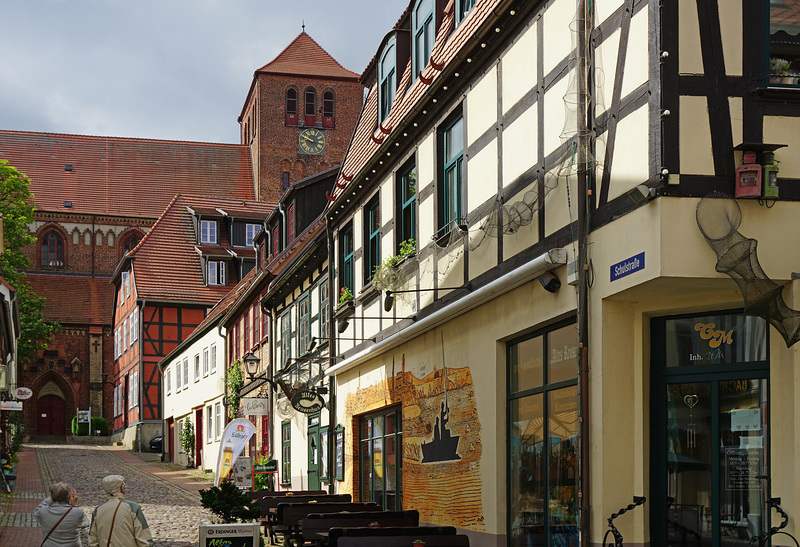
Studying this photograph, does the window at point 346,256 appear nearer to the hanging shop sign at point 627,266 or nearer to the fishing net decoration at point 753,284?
the hanging shop sign at point 627,266

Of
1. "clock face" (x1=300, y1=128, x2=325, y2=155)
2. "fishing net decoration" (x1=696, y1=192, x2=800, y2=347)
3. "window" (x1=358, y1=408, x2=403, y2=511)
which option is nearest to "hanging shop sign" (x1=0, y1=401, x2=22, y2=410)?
"window" (x1=358, y1=408, x2=403, y2=511)

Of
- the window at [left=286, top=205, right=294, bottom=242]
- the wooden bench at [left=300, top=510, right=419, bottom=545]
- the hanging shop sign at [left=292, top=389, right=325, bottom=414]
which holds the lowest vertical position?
the wooden bench at [left=300, top=510, right=419, bottom=545]

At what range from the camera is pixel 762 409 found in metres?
8.38

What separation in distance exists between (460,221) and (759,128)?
16.4 feet

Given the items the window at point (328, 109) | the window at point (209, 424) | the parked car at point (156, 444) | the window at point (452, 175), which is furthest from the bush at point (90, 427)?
the window at point (452, 175)

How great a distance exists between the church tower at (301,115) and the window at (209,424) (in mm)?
28587

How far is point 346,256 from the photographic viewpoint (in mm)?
19828

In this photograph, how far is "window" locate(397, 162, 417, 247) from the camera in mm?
15273

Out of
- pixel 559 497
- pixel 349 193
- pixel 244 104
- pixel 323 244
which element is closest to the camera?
pixel 559 497

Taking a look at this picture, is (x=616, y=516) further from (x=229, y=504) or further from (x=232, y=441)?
(x=232, y=441)

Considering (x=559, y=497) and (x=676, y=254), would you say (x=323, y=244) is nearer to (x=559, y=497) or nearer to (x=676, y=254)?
(x=559, y=497)

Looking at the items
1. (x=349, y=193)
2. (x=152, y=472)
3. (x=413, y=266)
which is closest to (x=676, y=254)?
(x=413, y=266)

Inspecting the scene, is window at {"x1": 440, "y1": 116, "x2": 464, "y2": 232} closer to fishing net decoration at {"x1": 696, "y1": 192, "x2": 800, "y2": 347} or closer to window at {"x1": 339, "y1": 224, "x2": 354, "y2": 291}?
fishing net decoration at {"x1": 696, "y1": 192, "x2": 800, "y2": 347}

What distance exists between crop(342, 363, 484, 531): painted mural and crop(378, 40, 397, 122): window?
4.55 metres
